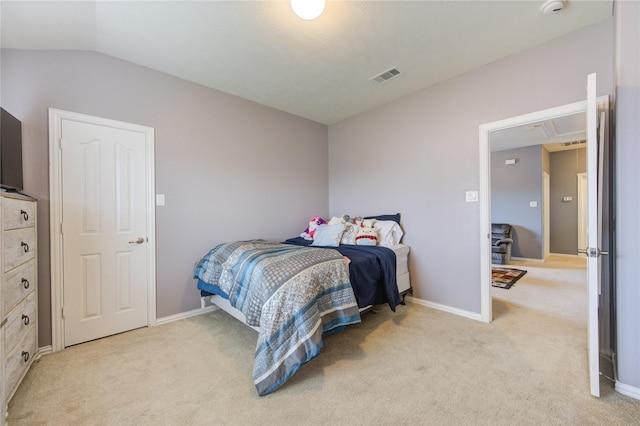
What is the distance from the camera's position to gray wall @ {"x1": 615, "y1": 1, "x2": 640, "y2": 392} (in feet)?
5.06

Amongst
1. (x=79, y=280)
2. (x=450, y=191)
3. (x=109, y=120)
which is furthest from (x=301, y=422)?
(x=109, y=120)

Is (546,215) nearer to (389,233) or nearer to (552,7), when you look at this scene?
(389,233)

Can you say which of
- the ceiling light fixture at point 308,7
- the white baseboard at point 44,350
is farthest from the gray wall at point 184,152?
the ceiling light fixture at point 308,7

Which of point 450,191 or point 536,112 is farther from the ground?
point 536,112

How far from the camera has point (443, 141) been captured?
9.86 feet

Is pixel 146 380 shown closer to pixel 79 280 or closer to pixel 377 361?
pixel 79 280

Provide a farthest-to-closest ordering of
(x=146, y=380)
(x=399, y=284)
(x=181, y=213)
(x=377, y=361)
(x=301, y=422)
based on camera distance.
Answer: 1. (x=399, y=284)
2. (x=181, y=213)
3. (x=377, y=361)
4. (x=146, y=380)
5. (x=301, y=422)

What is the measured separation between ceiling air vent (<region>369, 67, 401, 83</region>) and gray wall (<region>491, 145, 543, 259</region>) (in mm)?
5111

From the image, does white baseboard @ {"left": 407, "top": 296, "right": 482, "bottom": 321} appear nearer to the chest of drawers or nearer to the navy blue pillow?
the navy blue pillow

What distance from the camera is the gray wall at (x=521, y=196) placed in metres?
5.90

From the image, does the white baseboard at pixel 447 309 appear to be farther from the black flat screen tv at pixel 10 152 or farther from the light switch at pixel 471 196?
the black flat screen tv at pixel 10 152

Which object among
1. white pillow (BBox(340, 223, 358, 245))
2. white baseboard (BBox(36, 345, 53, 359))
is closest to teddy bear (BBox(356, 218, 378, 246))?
white pillow (BBox(340, 223, 358, 245))

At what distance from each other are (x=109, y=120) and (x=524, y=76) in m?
3.94

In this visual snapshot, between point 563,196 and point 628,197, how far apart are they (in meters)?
6.39
